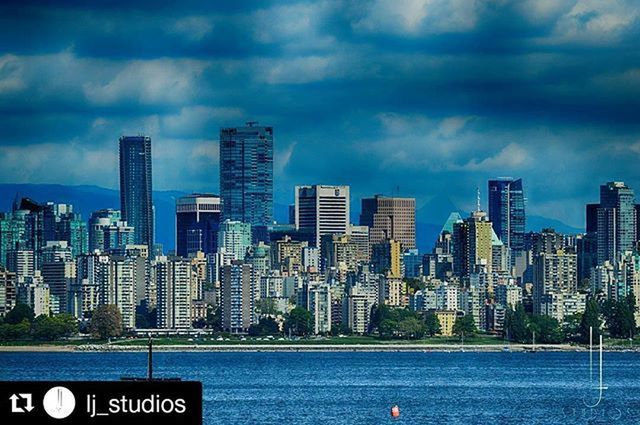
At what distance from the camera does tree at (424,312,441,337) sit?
12162 centimetres

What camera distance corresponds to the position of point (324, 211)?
7490 inches

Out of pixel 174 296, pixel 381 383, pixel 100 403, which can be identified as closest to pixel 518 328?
pixel 174 296

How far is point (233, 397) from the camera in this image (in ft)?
174

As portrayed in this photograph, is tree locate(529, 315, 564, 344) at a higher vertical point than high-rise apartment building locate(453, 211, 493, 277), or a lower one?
lower

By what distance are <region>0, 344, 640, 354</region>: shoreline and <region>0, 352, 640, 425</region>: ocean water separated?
346 cm

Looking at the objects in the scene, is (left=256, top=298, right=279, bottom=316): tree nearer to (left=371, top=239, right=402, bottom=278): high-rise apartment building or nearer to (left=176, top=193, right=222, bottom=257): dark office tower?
(left=371, top=239, right=402, bottom=278): high-rise apartment building

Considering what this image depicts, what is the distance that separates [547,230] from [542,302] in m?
46.6

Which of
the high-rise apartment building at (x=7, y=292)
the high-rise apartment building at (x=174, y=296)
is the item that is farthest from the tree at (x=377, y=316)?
the high-rise apartment building at (x=7, y=292)

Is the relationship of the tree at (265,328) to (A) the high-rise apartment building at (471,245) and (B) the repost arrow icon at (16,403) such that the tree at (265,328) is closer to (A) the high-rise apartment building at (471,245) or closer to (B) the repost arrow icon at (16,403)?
(A) the high-rise apartment building at (471,245)

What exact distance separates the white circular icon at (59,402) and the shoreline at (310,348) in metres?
99.9

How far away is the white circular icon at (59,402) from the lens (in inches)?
271

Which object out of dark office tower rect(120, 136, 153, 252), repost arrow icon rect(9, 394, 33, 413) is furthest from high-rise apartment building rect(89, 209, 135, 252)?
repost arrow icon rect(9, 394, 33, 413)

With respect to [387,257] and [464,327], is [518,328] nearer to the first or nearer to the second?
[464,327]

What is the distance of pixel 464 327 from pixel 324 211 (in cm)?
6894
